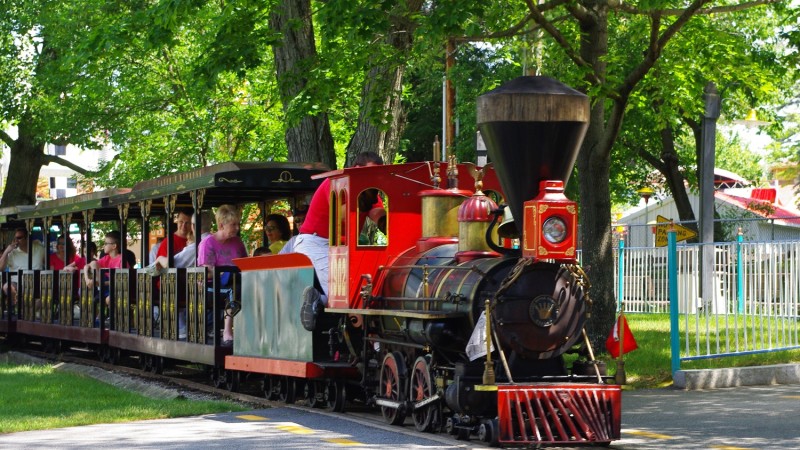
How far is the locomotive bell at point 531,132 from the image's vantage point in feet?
33.8

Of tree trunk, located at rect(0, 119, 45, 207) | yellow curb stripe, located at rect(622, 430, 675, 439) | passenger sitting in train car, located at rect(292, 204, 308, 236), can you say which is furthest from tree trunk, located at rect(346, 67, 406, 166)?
tree trunk, located at rect(0, 119, 45, 207)

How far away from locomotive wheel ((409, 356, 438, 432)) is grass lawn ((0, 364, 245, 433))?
7.68 feet

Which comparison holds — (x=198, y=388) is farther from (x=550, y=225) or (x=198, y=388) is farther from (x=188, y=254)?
(x=550, y=225)

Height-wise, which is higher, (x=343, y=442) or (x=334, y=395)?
(x=334, y=395)

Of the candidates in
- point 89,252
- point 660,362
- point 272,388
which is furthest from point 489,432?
point 89,252

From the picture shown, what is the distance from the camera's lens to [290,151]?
19.7 meters

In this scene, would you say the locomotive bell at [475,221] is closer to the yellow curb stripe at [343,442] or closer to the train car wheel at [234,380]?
the yellow curb stripe at [343,442]

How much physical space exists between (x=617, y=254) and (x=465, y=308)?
12.7 meters

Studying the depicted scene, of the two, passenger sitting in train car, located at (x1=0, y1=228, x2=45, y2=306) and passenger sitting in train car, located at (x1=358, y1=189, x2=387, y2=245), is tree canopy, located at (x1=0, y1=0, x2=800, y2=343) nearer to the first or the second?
passenger sitting in train car, located at (x1=358, y1=189, x2=387, y2=245)

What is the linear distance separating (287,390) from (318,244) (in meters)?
1.86

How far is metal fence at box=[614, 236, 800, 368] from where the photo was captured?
14852 mm

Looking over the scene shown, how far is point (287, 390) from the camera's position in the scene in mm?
14094

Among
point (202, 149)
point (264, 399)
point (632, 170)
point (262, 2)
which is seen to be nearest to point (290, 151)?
point (262, 2)

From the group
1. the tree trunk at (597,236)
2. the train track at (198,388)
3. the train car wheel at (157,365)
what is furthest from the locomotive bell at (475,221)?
the train car wheel at (157,365)
